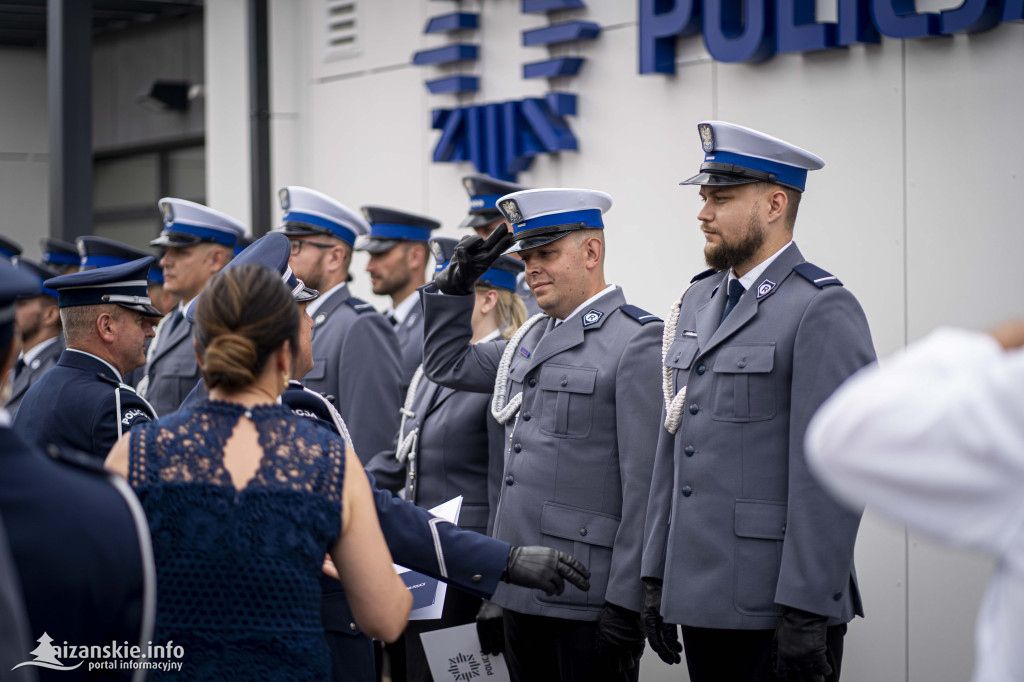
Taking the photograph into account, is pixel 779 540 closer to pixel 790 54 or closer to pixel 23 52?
pixel 790 54

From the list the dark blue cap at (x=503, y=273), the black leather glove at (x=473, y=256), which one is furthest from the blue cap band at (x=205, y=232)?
the black leather glove at (x=473, y=256)

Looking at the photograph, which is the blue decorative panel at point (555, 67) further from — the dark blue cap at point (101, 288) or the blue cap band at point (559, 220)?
the dark blue cap at point (101, 288)

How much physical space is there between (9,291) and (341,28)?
640 cm

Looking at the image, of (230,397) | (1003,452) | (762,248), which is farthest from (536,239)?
(1003,452)

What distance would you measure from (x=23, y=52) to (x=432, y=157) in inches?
347

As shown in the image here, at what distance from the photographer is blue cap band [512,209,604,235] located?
139 inches

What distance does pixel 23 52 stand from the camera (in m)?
13.5

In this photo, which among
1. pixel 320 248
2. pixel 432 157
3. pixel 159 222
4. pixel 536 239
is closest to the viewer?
pixel 536 239

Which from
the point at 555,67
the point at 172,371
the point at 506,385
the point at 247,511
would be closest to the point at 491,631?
the point at 506,385

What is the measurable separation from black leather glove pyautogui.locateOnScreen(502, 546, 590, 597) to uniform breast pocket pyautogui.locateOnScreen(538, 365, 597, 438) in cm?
79

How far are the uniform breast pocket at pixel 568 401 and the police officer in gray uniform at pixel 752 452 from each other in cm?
27

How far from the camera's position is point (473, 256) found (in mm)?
3672

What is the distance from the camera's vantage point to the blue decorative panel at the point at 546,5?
5759 mm

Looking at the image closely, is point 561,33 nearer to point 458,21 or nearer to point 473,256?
point 458,21
